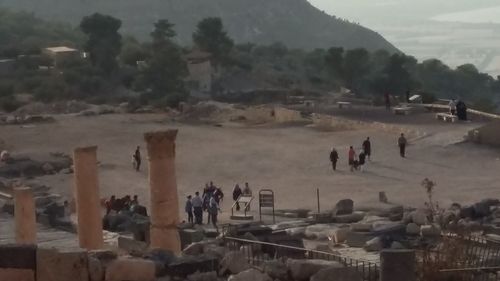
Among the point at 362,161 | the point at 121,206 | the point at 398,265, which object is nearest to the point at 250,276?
the point at 398,265

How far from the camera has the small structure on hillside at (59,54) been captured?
82606 mm

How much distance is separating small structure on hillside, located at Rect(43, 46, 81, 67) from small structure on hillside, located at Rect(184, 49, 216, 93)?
364 inches

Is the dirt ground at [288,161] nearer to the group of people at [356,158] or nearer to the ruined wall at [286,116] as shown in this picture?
the group of people at [356,158]

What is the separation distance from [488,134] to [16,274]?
2907cm

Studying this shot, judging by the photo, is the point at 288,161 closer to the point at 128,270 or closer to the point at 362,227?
the point at 362,227

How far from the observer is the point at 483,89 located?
304 feet

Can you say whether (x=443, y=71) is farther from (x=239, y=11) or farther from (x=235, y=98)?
(x=239, y=11)

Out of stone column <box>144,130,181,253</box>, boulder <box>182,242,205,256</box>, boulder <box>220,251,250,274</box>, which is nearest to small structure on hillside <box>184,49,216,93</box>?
stone column <box>144,130,181,253</box>

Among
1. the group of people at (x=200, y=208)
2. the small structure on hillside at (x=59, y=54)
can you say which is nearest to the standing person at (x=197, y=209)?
the group of people at (x=200, y=208)

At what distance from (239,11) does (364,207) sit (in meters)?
145

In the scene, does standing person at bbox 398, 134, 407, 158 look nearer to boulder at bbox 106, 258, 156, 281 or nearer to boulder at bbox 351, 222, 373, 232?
boulder at bbox 351, 222, 373, 232

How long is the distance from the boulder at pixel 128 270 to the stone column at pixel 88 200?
22.7ft

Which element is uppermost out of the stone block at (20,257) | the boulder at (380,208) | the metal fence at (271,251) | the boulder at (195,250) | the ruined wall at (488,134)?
the ruined wall at (488,134)

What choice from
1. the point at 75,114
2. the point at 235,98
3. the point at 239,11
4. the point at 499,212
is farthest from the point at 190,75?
the point at 239,11
